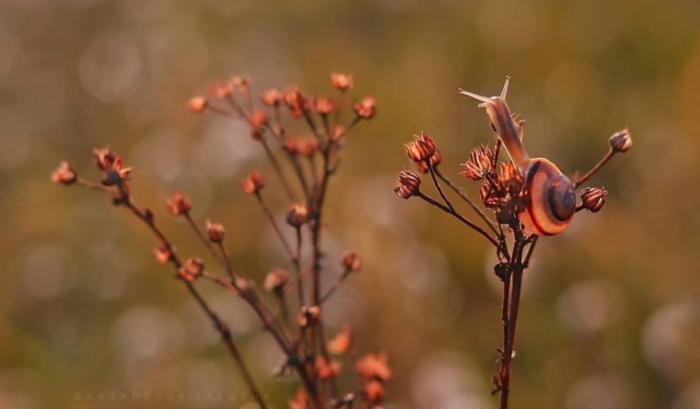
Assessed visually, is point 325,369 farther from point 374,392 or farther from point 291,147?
point 291,147

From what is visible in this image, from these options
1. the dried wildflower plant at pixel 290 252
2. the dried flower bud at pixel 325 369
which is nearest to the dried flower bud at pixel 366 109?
the dried wildflower plant at pixel 290 252

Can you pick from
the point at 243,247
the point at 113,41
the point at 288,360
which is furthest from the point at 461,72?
the point at 288,360

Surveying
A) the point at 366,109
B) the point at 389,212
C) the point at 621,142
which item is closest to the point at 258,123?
the point at 366,109

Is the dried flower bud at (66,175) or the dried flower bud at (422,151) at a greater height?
the dried flower bud at (66,175)

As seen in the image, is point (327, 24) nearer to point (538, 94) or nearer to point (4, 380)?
point (538, 94)

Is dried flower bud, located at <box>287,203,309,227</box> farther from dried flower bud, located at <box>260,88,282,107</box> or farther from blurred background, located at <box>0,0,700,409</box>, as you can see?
blurred background, located at <box>0,0,700,409</box>

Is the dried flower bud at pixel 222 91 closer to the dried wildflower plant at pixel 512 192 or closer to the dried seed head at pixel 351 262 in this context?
the dried seed head at pixel 351 262
